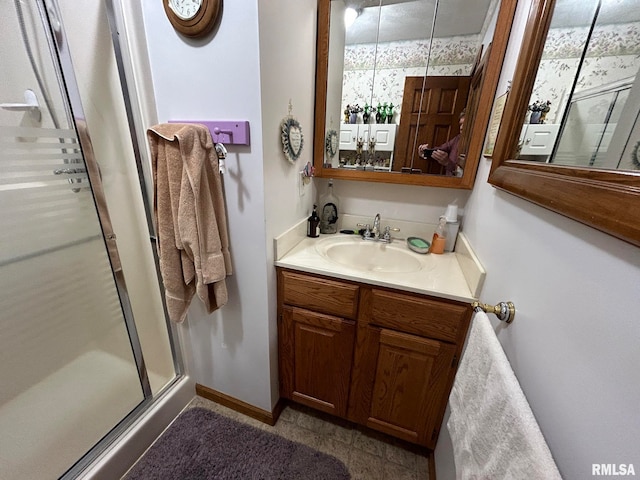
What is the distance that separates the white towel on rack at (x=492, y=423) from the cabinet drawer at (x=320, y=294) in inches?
17.6

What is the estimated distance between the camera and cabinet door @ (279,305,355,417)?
3.65 ft

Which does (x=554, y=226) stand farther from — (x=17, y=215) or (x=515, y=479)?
(x=17, y=215)

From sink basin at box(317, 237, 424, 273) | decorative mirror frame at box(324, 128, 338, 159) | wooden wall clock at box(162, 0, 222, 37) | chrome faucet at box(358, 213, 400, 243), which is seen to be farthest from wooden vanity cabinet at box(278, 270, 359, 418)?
wooden wall clock at box(162, 0, 222, 37)

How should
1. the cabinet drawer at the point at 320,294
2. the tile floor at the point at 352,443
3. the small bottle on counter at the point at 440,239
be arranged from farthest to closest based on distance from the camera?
1. the small bottle on counter at the point at 440,239
2. the tile floor at the point at 352,443
3. the cabinet drawer at the point at 320,294

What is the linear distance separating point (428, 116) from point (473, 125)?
20 centimetres

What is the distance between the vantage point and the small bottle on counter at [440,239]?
4.14 feet

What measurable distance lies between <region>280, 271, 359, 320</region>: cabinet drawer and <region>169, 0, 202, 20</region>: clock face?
932 millimetres

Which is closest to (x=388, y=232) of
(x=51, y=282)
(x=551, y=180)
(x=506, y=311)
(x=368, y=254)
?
(x=368, y=254)

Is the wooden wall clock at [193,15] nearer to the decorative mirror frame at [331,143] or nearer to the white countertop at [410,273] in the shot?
the decorative mirror frame at [331,143]

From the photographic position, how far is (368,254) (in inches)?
53.8

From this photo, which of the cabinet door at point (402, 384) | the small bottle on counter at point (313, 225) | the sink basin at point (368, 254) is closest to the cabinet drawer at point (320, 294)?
the cabinet door at point (402, 384)

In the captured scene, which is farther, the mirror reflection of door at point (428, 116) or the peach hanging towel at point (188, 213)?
the mirror reflection of door at point (428, 116)

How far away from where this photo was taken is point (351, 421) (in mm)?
1279

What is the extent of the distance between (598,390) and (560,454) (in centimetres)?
14
